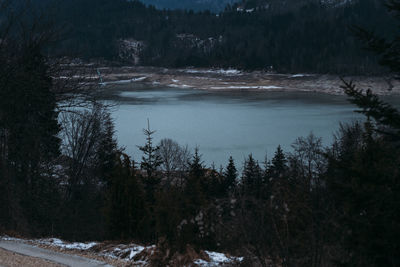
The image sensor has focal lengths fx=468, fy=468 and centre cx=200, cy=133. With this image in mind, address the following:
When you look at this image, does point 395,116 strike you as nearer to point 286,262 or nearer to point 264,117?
point 286,262

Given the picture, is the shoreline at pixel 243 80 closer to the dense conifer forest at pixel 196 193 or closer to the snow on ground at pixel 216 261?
the dense conifer forest at pixel 196 193

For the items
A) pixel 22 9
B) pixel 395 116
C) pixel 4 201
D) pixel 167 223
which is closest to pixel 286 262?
pixel 395 116

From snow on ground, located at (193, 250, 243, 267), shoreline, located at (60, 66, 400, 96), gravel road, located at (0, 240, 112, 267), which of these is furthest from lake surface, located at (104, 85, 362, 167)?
snow on ground, located at (193, 250, 243, 267)

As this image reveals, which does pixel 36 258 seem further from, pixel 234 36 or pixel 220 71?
pixel 234 36

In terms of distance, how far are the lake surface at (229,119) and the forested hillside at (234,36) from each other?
19.0 metres

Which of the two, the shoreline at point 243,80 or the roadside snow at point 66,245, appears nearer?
the roadside snow at point 66,245

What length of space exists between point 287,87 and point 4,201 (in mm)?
56564

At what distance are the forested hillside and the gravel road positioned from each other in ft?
201

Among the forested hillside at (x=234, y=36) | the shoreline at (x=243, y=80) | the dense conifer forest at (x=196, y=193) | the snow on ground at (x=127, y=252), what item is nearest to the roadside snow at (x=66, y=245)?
the snow on ground at (x=127, y=252)

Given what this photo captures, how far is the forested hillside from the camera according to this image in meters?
84.1

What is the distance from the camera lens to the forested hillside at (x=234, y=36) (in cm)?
8412

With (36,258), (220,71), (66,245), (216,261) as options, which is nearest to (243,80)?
(220,71)

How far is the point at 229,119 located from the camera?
3928 centimetres

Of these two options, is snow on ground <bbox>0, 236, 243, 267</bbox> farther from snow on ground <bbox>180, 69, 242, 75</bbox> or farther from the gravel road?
snow on ground <bbox>180, 69, 242, 75</bbox>
